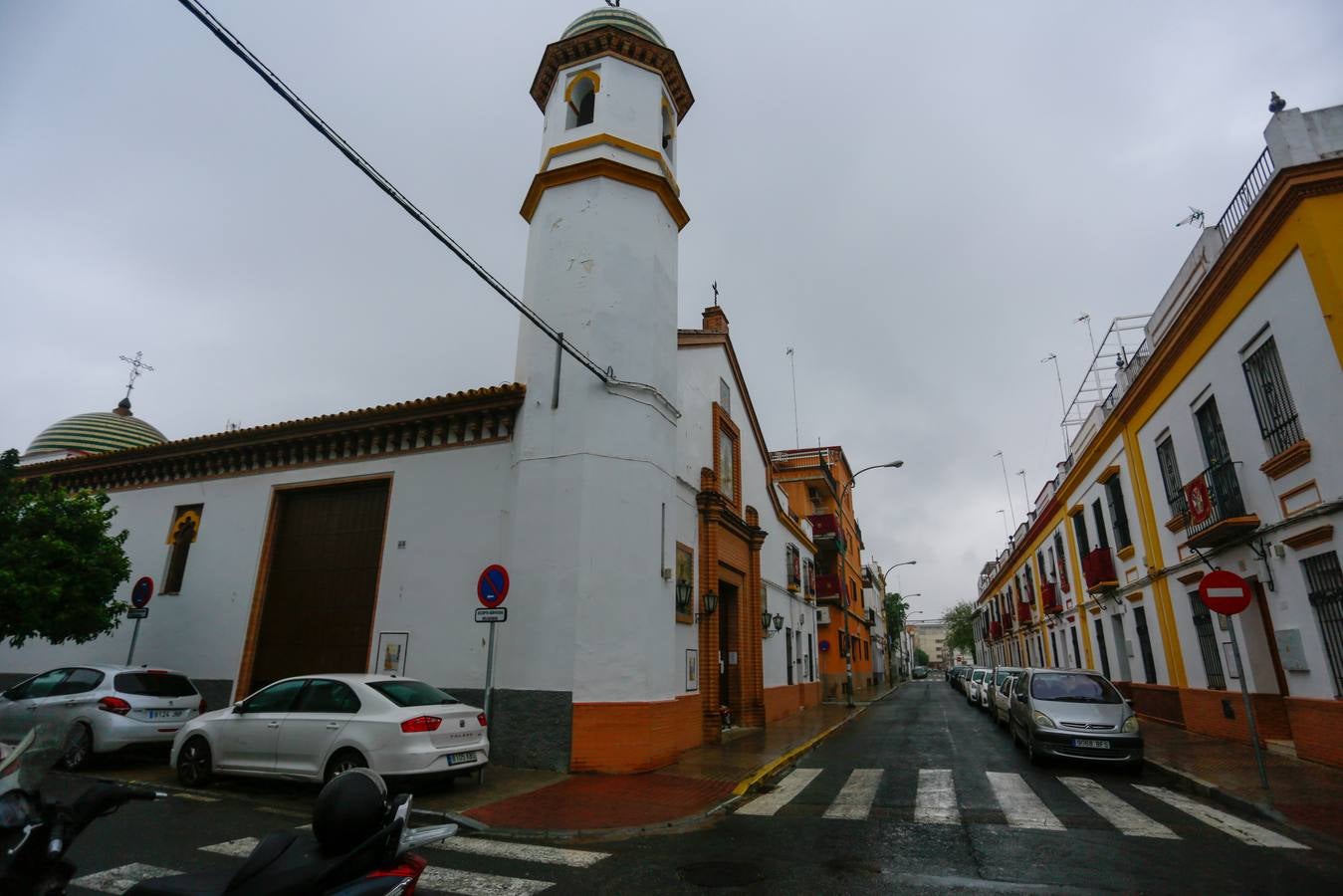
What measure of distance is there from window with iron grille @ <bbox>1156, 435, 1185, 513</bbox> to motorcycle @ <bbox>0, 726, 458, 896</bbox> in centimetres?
1752

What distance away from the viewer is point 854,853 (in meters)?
6.10

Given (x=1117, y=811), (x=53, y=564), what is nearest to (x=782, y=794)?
(x=1117, y=811)

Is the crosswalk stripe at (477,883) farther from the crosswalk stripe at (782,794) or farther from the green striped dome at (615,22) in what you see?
the green striped dome at (615,22)

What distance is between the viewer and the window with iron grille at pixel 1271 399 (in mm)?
10922

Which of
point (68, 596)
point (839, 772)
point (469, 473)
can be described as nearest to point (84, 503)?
point (68, 596)

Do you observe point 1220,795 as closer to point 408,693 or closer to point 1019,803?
point 1019,803

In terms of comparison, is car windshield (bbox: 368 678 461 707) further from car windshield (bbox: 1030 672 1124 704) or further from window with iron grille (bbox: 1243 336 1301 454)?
window with iron grille (bbox: 1243 336 1301 454)

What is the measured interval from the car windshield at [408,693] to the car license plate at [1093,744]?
9.47 m

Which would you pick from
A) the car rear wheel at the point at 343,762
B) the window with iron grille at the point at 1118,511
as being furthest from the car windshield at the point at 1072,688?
the car rear wheel at the point at 343,762

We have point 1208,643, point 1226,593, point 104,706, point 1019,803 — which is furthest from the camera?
point 1208,643

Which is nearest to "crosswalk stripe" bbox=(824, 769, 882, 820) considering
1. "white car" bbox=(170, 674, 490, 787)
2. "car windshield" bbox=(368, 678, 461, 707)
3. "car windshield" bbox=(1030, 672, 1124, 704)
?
"car windshield" bbox=(1030, 672, 1124, 704)

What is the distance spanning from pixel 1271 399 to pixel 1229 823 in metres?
7.74

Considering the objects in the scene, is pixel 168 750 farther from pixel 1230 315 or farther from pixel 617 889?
pixel 1230 315

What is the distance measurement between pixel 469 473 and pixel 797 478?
24467 mm
